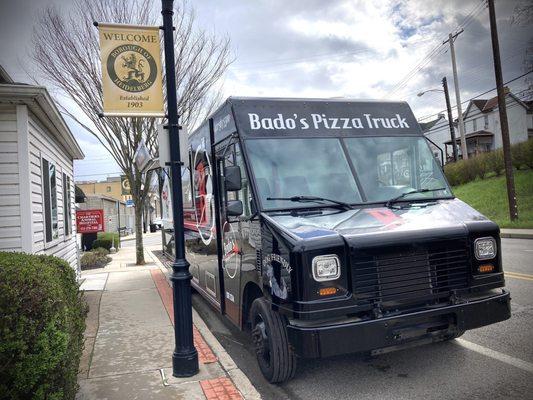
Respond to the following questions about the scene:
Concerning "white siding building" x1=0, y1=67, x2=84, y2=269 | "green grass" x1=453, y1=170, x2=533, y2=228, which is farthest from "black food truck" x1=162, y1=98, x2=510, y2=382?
"green grass" x1=453, y1=170, x2=533, y2=228

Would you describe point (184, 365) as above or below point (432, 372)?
above

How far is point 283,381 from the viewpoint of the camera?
4199 mm

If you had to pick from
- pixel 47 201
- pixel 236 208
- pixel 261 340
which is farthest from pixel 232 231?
pixel 47 201

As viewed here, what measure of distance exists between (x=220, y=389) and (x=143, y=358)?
1.35 metres

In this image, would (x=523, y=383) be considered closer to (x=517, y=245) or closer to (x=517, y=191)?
(x=517, y=245)

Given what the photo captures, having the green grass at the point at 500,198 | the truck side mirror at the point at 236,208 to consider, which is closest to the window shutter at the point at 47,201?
the truck side mirror at the point at 236,208

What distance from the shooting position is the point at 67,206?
1097 centimetres

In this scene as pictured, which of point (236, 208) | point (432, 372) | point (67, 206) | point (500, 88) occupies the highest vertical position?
point (500, 88)

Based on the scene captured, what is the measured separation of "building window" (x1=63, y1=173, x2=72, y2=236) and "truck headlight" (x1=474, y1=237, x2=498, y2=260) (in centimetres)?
892

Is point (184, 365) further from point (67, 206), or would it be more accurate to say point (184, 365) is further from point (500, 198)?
point (500, 198)

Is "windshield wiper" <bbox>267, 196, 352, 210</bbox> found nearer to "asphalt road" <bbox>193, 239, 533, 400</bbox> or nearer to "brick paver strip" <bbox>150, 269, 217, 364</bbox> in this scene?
"asphalt road" <bbox>193, 239, 533, 400</bbox>

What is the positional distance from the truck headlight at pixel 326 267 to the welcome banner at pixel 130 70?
95.8 inches

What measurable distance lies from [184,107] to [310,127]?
399 inches

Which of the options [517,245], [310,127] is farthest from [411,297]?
[517,245]
